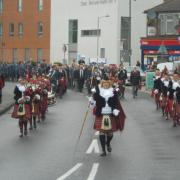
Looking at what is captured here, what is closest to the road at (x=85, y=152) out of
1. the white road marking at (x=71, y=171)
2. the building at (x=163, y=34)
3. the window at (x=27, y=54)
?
the white road marking at (x=71, y=171)

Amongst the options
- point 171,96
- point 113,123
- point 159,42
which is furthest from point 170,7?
point 113,123

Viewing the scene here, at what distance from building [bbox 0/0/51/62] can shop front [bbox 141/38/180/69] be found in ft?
81.3

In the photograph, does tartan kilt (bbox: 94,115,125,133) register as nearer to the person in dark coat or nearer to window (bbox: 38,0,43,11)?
the person in dark coat

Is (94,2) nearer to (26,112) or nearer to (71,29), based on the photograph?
(71,29)

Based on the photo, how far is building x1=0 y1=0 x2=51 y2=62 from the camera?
94125 millimetres

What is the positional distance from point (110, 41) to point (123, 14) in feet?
11.1

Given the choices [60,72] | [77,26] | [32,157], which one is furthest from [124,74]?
[77,26]

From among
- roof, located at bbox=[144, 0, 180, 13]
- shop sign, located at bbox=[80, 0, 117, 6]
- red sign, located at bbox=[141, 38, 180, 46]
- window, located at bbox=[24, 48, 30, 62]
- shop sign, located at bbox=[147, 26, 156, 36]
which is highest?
shop sign, located at bbox=[80, 0, 117, 6]

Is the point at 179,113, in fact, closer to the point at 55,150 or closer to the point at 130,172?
the point at 55,150

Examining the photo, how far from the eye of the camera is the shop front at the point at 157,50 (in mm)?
67688

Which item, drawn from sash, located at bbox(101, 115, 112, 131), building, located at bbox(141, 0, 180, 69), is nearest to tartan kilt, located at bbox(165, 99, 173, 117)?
sash, located at bbox(101, 115, 112, 131)

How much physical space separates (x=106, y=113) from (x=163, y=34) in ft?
180

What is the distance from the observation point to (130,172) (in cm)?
1370

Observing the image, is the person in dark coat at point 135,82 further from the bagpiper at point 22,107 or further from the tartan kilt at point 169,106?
the bagpiper at point 22,107
